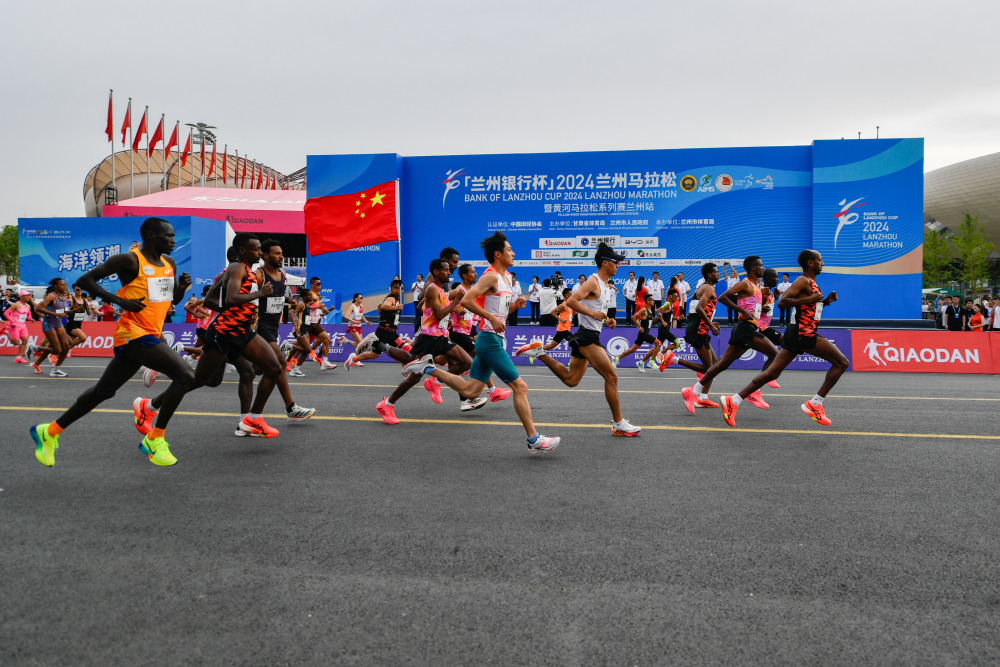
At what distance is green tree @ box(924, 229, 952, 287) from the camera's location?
58.7 m

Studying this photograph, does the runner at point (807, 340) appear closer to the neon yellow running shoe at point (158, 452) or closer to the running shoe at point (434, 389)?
the running shoe at point (434, 389)

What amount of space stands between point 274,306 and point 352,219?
19.5 meters

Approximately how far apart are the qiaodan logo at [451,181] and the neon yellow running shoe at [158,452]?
2188cm

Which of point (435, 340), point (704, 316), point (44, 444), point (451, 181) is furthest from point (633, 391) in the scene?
point (451, 181)

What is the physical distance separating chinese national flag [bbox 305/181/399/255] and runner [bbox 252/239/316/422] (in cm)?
1861

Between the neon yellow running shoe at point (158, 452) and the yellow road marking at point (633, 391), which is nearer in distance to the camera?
the neon yellow running shoe at point (158, 452)

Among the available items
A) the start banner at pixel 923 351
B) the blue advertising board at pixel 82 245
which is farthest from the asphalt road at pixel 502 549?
the blue advertising board at pixel 82 245

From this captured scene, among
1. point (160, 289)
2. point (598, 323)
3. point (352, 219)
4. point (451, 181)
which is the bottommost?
point (598, 323)

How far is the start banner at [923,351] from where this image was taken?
50.8 feet

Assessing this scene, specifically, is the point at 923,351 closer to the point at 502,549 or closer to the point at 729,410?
the point at 729,410

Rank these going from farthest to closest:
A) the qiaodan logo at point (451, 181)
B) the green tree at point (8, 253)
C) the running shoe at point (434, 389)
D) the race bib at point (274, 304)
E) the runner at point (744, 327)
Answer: the green tree at point (8, 253) → the qiaodan logo at point (451, 181) → the running shoe at point (434, 389) → the runner at point (744, 327) → the race bib at point (274, 304)

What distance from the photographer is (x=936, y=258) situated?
59188 millimetres

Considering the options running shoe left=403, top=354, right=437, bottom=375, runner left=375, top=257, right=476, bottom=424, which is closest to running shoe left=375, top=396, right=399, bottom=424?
runner left=375, top=257, right=476, bottom=424

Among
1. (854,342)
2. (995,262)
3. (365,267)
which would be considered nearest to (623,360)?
(854,342)
